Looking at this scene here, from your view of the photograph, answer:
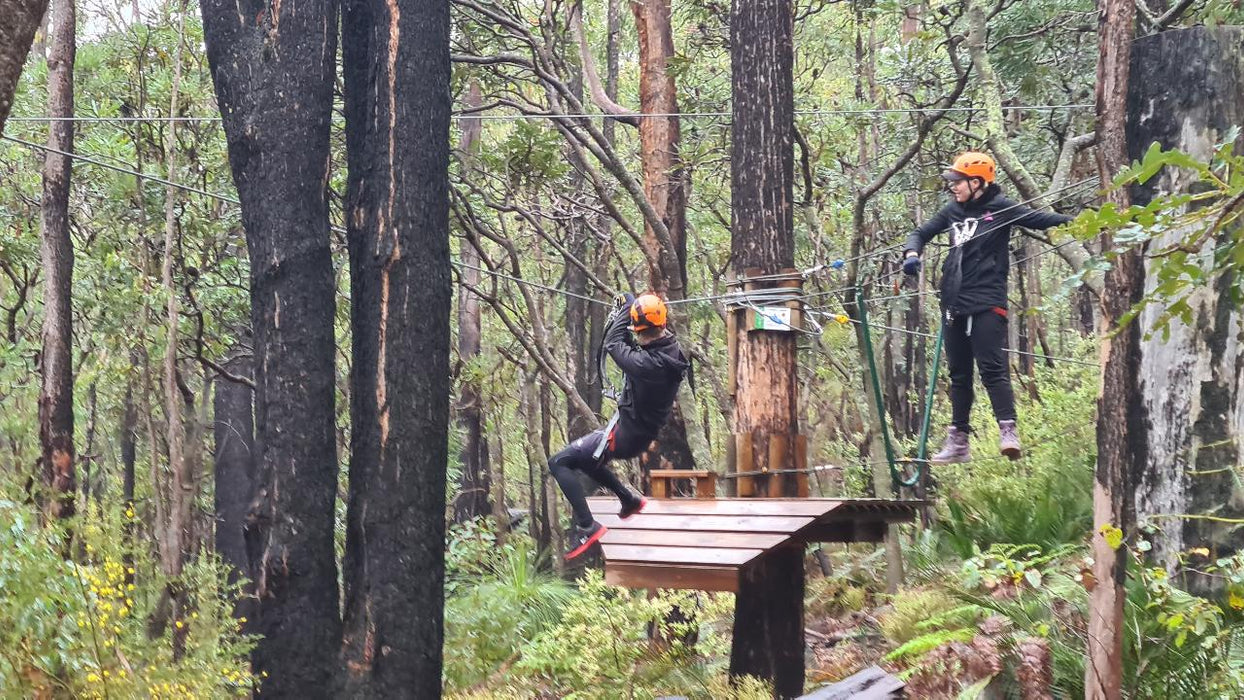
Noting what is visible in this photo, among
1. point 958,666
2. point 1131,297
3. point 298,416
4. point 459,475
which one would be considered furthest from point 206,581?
point 459,475

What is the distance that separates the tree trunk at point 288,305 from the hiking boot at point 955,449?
399 centimetres

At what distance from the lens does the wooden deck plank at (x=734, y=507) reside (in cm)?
659

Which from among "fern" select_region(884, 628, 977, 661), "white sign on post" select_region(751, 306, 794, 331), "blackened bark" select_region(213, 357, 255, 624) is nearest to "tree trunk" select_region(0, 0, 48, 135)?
"white sign on post" select_region(751, 306, 794, 331)

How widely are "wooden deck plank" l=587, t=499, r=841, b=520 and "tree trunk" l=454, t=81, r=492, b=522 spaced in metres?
10.1

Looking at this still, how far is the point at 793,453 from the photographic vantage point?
7805mm

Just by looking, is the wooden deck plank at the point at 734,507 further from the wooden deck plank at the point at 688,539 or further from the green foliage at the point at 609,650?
the green foliage at the point at 609,650

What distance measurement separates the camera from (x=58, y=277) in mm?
11984

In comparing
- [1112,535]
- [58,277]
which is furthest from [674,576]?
[58,277]

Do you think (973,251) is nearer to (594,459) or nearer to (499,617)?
(594,459)

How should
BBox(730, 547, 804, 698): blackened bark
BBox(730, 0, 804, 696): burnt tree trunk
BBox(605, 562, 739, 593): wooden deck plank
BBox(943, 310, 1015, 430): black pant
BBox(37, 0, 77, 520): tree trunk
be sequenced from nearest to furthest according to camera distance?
BBox(605, 562, 739, 593): wooden deck plank, BBox(943, 310, 1015, 430): black pant, BBox(730, 0, 804, 696): burnt tree trunk, BBox(730, 547, 804, 698): blackened bark, BBox(37, 0, 77, 520): tree trunk

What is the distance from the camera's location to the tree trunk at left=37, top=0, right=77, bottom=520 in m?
12.0

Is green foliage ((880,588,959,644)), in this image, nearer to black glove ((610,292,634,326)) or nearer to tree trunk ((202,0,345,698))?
black glove ((610,292,634,326))

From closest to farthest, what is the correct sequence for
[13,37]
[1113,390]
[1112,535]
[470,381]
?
1. [13,37]
2. [1112,535]
3. [1113,390]
4. [470,381]

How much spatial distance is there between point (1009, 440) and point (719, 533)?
78.1 inches
